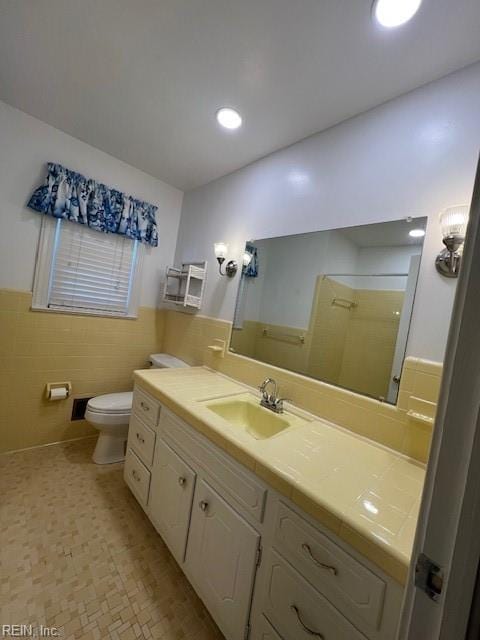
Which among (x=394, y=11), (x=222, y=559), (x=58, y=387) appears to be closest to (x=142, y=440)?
(x=222, y=559)

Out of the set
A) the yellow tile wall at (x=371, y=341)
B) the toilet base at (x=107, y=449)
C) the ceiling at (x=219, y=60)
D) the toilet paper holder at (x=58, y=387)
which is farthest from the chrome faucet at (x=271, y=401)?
the toilet paper holder at (x=58, y=387)

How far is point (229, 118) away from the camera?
151 centimetres

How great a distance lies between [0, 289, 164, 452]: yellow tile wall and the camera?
72.9 inches

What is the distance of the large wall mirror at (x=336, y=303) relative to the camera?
1.15 meters

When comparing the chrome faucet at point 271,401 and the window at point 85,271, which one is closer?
the chrome faucet at point 271,401

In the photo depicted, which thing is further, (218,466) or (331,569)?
(218,466)

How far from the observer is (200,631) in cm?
104

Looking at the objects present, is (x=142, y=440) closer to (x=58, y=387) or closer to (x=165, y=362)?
(x=165, y=362)

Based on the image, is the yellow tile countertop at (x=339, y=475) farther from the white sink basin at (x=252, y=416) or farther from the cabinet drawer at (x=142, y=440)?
the cabinet drawer at (x=142, y=440)

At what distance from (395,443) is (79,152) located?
2.74m

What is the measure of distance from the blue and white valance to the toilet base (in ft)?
5.42

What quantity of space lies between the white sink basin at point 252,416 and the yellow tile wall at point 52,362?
4.55 feet

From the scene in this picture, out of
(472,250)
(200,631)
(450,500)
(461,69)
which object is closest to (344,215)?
(461,69)

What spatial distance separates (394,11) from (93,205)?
203cm
